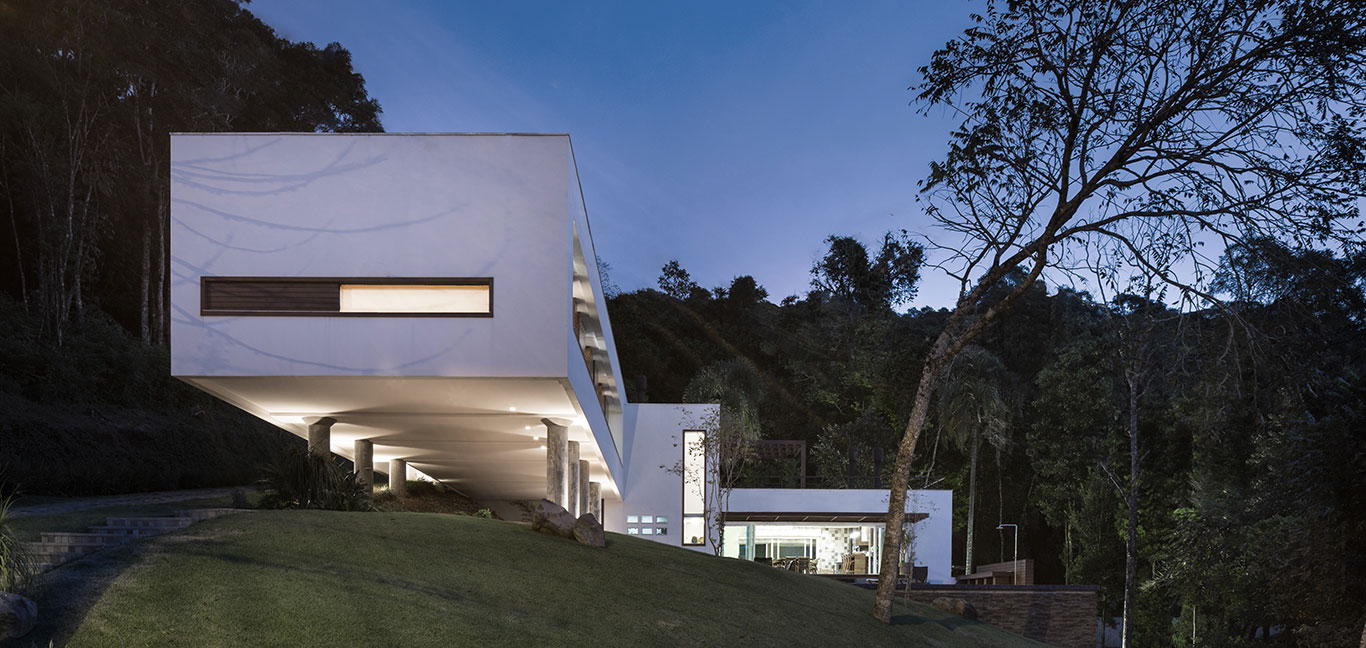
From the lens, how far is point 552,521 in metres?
12.5

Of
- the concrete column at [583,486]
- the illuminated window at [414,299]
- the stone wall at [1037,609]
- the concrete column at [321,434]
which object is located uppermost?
the illuminated window at [414,299]

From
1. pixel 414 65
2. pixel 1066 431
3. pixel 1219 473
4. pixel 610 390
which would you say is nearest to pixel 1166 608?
pixel 1219 473

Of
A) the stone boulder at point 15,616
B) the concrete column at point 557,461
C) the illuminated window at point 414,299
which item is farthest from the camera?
the concrete column at point 557,461

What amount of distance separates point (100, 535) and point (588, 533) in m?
5.44

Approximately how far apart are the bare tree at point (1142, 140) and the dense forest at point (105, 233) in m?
14.8

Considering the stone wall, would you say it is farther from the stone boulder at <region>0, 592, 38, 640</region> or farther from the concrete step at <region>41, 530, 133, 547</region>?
the stone boulder at <region>0, 592, 38, 640</region>

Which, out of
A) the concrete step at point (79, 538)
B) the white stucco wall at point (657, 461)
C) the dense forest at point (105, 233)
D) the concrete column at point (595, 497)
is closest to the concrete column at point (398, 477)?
the dense forest at point (105, 233)

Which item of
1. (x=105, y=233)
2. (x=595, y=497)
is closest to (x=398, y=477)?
(x=595, y=497)

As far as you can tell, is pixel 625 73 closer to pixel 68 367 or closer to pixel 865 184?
pixel 865 184

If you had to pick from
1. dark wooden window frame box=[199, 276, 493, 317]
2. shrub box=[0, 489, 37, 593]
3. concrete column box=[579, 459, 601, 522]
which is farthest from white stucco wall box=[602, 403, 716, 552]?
shrub box=[0, 489, 37, 593]

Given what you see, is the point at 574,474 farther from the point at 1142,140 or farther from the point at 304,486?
the point at 1142,140

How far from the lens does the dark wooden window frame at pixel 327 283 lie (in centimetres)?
1160

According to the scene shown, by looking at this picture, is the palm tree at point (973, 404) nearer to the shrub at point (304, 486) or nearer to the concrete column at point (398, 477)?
the concrete column at point (398, 477)

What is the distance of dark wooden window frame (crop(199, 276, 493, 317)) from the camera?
11602 millimetres
